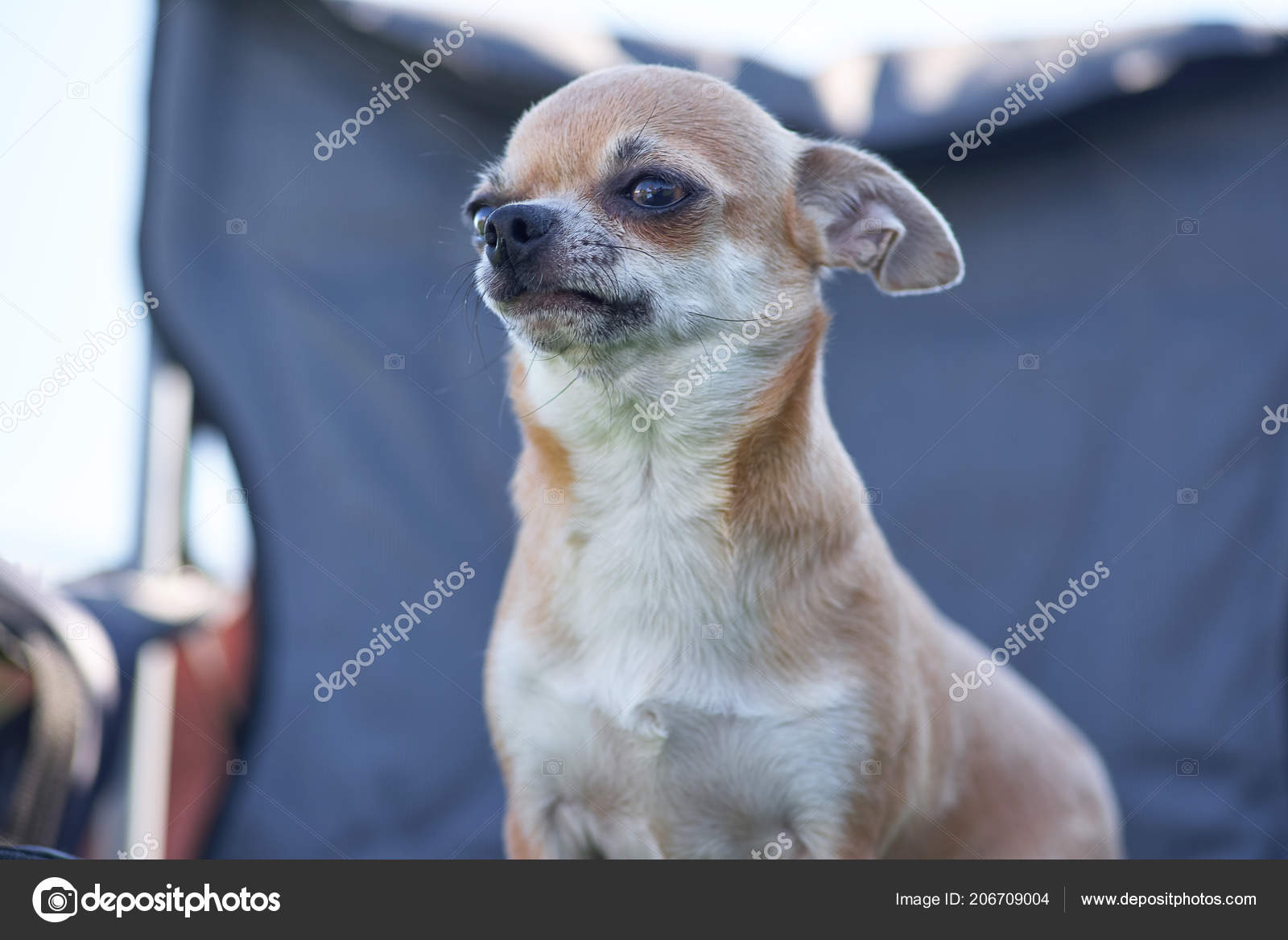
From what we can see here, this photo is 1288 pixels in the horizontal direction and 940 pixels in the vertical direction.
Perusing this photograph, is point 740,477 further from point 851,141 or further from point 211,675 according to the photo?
point 211,675

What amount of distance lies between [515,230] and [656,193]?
0.21 m

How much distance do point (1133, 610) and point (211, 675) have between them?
7.07 ft

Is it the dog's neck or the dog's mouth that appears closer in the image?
the dog's mouth

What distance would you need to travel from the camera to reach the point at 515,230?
4.34ft

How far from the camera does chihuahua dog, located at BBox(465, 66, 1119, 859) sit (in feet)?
4.70

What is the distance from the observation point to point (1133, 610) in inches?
101

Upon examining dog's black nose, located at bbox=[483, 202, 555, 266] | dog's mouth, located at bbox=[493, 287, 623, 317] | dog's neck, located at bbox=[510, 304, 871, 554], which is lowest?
dog's neck, located at bbox=[510, 304, 871, 554]

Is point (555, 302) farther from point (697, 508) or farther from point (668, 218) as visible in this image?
point (697, 508)

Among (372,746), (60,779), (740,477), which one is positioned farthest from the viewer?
(372,746)

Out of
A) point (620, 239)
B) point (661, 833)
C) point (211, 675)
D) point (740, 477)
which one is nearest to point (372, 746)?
point (211, 675)

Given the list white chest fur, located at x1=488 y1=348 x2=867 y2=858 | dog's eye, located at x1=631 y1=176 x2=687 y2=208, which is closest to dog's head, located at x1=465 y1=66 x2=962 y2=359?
dog's eye, located at x1=631 y1=176 x2=687 y2=208

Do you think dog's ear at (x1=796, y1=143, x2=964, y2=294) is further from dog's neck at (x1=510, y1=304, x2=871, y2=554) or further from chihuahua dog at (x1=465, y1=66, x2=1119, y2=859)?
dog's neck at (x1=510, y1=304, x2=871, y2=554)

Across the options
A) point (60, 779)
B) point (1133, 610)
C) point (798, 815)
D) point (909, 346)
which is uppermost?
point (909, 346)

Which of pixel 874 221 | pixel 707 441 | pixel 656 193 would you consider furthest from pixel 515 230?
pixel 874 221
